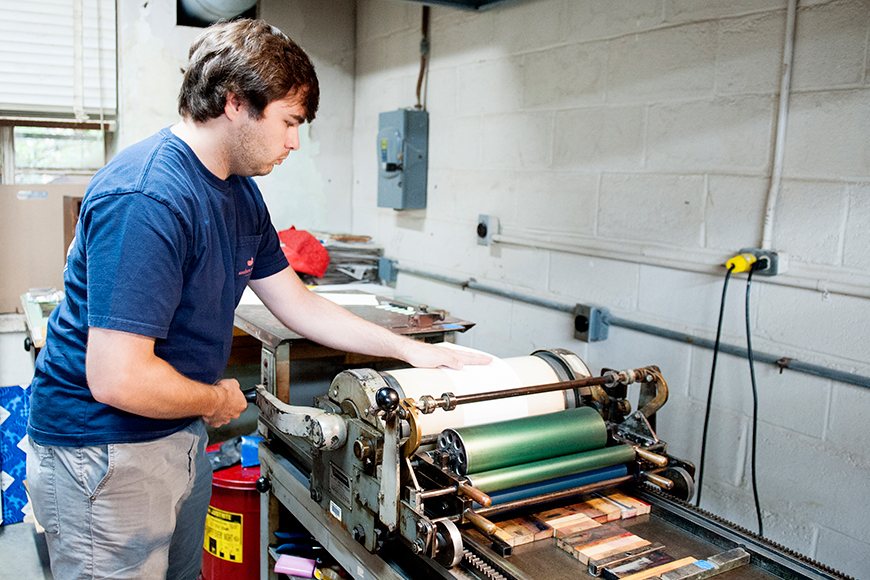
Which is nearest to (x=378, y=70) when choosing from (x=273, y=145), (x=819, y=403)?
(x=273, y=145)

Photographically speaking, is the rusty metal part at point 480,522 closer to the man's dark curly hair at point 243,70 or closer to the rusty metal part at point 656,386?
the rusty metal part at point 656,386

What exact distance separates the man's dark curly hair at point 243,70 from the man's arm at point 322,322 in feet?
1.56

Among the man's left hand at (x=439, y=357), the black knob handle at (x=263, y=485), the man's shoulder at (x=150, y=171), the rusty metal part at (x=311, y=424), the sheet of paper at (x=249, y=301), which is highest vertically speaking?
the man's shoulder at (x=150, y=171)

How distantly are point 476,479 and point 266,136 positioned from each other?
698 mm

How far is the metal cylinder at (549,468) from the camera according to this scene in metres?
1.16

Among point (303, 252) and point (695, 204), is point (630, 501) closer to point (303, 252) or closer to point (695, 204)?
point (695, 204)

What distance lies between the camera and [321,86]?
11.3 ft

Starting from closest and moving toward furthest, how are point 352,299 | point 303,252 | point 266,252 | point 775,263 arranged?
point 266,252 → point 775,263 → point 352,299 → point 303,252

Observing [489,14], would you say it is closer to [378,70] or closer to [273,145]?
[378,70]

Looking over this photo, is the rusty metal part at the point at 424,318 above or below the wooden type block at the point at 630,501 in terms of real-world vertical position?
above

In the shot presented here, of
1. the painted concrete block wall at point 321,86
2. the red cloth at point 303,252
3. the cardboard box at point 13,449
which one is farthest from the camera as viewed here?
the painted concrete block wall at point 321,86

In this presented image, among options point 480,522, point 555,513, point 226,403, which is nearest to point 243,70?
point 226,403

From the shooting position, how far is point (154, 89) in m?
3.18

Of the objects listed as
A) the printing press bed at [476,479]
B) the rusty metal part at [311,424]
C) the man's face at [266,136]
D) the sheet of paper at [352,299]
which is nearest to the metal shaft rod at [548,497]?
the printing press bed at [476,479]
